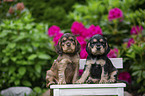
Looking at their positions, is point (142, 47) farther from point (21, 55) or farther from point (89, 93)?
point (21, 55)

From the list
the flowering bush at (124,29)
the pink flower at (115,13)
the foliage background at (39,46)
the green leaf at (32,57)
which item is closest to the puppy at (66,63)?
the flowering bush at (124,29)

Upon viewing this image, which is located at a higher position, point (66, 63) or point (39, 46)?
point (39, 46)

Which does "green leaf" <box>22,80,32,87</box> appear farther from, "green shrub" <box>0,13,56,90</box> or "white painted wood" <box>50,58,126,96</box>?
"white painted wood" <box>50,58,126,96</box>

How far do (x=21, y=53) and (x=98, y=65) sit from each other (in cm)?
282

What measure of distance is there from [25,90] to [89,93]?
2.54 meters

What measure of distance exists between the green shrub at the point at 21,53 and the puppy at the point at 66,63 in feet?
7.16

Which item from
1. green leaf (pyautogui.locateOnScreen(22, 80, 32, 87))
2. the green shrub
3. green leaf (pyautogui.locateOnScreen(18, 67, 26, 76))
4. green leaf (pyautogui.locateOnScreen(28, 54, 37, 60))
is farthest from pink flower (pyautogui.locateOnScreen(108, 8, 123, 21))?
green leaf (pyautogui.locateOnScreen(22, 80, 32, 87))

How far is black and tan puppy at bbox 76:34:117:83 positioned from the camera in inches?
88.0

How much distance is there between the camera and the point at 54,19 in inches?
273

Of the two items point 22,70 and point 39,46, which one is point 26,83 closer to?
point 22,70

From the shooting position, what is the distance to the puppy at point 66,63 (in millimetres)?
2299

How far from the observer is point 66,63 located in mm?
2334

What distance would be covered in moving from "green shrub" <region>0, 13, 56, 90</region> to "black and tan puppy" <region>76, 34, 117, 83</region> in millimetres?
2437

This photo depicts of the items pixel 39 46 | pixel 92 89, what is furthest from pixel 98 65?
pixel 39 46
